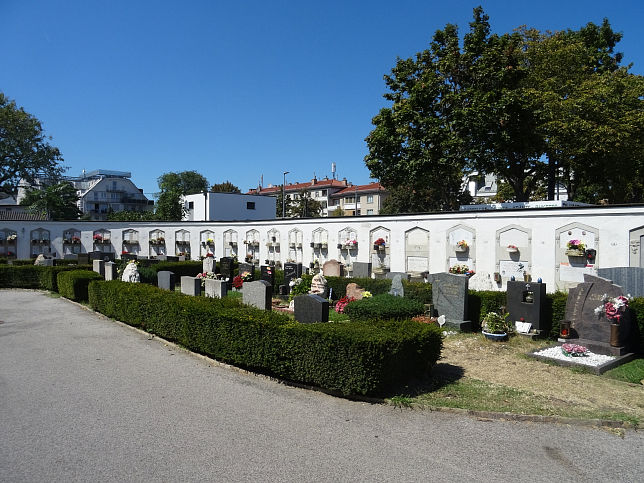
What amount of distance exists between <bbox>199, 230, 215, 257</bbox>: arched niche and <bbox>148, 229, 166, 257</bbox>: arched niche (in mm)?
2969

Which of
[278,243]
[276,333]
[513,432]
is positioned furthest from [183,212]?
[513,432]

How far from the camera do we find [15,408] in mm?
6586

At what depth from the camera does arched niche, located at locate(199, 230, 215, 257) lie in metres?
30.4

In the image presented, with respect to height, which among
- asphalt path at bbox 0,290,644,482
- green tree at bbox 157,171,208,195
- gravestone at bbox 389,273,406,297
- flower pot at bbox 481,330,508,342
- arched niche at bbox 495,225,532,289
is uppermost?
green tree at bbox 157,171,208,195

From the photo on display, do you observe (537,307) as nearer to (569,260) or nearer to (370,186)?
(569,260)

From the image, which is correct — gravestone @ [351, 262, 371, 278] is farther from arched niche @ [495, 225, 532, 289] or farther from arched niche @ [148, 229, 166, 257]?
arched niche @ [148, 229, 166, 257]

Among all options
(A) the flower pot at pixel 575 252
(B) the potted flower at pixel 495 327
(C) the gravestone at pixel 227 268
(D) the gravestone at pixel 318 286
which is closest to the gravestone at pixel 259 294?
(D) the gravestone at pixel 318 286

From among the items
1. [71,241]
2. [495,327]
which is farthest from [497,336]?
[71,241]

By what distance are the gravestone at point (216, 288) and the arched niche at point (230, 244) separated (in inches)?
560

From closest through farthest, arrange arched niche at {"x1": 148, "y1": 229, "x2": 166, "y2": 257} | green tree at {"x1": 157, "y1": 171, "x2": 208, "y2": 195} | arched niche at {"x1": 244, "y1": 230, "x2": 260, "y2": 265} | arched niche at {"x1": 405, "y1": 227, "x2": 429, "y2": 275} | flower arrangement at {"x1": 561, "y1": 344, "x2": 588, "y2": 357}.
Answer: flower arrangement at {"x1": 561, "y1": 344, "x2": 588, "y2": 357} → arched niche at {"x1": 405, "y1": 227, "x2": 429, "y2": 275} → arched niche at {"x1": 244, "y1": 230, "x2": 260, "y2": 265} → arched niche at {"x1": 148, "y1": 229, "x2": 166, "y2": 257} → green tree at {"x1": 157, "y1": 171, "x2": 208, "y2": 195}

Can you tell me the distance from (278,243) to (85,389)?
19.8 metres

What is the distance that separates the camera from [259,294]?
1221 cm

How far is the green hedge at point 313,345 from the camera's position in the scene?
6965mm

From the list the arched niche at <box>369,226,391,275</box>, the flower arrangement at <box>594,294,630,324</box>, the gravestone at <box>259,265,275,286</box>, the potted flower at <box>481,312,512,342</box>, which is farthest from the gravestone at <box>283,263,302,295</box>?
the flower arrangement at <box>594,294,630,324</box>
